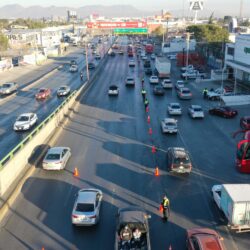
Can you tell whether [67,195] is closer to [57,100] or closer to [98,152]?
[98,152]

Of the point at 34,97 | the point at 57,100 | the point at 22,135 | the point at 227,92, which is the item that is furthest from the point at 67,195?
the point at 227,92

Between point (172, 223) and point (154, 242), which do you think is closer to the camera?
point (154, 242)

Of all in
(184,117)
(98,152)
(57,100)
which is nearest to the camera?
(98,152)

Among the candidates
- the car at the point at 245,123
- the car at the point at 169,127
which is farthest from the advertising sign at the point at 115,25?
the car at the point at 245,123

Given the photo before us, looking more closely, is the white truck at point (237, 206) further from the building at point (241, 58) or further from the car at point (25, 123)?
the building at point (241, 58)

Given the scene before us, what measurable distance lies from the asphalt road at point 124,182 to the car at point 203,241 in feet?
3.75

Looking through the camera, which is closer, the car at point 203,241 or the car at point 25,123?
the car at point 203,241

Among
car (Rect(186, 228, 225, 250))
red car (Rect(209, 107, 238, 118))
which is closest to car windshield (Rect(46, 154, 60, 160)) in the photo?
car (Rect(186, 228, 225, 250))

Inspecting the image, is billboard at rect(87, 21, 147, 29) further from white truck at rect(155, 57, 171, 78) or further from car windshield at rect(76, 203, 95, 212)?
car windshield at rect(76, 203, 95, 212)

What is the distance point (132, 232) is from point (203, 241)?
10.5 feet

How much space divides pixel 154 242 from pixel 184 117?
1016 inches

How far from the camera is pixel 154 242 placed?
59.0 ft

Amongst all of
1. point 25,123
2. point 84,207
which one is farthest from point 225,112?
point 84,207

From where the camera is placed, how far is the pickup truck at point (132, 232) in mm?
16422
